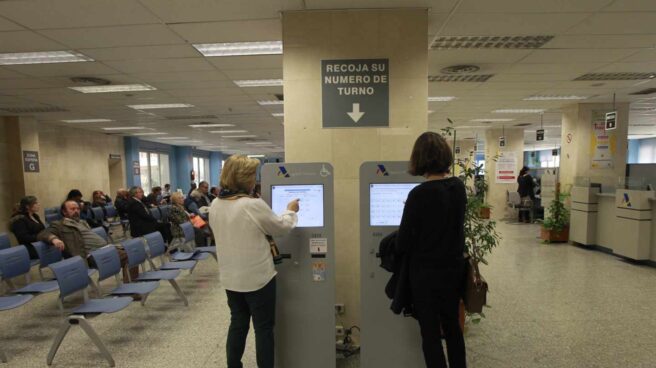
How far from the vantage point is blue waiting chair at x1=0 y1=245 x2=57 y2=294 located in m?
3.55

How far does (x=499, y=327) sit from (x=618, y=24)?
324 centimetres

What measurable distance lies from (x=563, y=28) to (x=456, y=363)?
3465 mm

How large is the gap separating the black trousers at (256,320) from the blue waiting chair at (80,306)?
1403mm

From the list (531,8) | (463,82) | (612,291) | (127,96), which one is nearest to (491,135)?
(463,82)

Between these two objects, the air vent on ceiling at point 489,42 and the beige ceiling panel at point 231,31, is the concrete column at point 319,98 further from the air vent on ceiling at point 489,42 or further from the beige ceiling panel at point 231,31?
the air vent on ceiling at point 489,42

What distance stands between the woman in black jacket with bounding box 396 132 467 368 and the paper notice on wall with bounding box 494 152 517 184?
1132 cm

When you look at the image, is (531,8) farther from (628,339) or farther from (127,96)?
(127,96)

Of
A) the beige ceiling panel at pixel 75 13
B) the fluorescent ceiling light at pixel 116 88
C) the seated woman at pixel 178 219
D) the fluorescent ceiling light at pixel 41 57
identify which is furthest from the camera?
the seated woman at pixel 178 219

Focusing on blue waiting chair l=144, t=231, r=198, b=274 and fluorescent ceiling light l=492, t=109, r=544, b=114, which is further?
fluorescent ceiling light l=492, t=109, r=544, b=114

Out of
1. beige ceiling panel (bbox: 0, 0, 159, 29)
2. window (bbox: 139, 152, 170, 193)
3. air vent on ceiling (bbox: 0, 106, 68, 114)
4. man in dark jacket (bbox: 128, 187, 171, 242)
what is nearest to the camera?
beige ceiling panel (bbox: 0, 0, 159, 29)

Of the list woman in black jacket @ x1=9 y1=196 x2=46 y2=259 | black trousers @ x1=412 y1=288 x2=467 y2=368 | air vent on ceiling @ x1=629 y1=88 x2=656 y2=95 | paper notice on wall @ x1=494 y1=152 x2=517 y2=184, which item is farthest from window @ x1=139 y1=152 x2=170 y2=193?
air vent on ceiling @ x1=629 y1=88 x2=656 y2=95

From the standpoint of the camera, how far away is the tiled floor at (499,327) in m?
3.04

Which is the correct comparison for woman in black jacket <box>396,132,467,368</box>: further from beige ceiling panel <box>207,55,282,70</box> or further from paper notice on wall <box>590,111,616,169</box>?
paper notice on wall <box>590,111,616,169</box>

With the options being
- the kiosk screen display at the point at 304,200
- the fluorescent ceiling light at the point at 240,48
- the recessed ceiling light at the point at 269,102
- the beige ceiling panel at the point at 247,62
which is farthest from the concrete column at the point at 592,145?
the kiosk screen display at the point at 304,200
